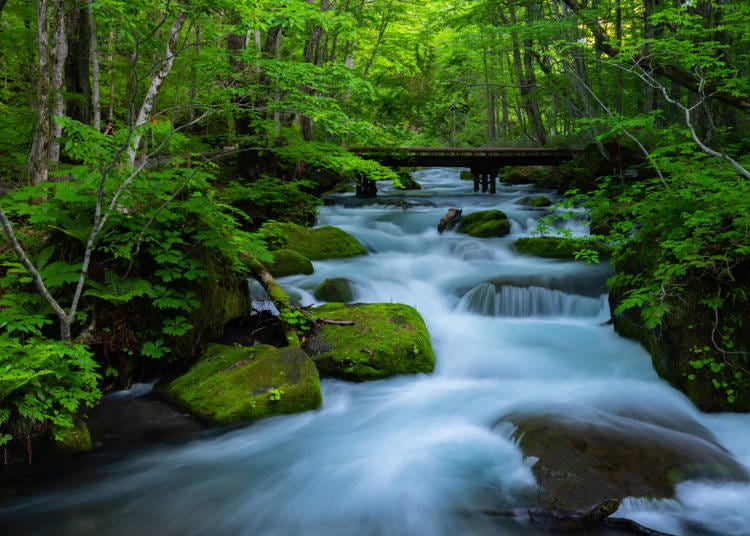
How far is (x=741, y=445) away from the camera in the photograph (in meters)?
4.18

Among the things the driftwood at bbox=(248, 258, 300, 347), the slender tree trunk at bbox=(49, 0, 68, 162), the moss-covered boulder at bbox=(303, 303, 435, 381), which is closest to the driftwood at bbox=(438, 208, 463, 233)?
the moss-covered boulder at bbox=(303, 303, 435, 381)

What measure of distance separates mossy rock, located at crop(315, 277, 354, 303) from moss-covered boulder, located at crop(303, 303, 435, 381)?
1408 mm

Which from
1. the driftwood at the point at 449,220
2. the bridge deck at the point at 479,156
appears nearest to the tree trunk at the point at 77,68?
the bridge deck at the point at 479,156

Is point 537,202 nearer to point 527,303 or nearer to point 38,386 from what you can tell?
point 527,303

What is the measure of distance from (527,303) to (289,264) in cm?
424

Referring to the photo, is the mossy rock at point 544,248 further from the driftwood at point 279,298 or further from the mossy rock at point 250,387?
the mossy rock at point 250,387

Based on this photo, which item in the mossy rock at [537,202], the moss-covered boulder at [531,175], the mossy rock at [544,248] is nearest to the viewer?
the mossy rock at [544,248]

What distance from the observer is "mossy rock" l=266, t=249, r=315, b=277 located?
8.55 metres

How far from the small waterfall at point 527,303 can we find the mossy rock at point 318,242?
10.5 ft

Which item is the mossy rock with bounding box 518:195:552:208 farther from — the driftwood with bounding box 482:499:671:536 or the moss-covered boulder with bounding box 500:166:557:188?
the driftwood with bounding box 482:499:671:536

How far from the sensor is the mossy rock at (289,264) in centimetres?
855

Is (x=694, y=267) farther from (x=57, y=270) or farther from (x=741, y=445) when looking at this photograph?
(x=57, y=270)

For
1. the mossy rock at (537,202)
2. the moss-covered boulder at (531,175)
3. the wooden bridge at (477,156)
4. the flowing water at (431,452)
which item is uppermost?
the wooden bridge at (477,156)

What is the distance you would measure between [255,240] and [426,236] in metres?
7.74
